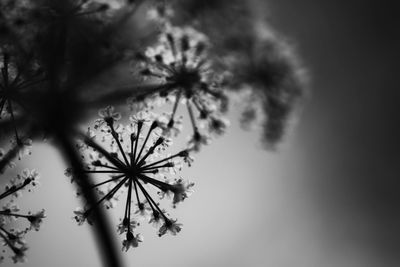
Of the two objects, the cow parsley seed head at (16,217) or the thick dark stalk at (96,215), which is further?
the cow parsley seed head at (16,217)

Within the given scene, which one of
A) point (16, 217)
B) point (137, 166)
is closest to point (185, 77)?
point (137, 166)

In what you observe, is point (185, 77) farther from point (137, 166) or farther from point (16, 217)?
point (16, 217)

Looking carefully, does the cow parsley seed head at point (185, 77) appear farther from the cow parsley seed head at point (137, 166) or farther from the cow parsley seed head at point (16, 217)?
the cow parsley seed head at point (16, 217)

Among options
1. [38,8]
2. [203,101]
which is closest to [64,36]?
→ [38,8]

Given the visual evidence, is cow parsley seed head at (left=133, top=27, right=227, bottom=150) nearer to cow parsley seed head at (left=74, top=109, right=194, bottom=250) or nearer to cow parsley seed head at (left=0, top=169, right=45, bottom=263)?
cow parsley seed head at (left=74, top=109, right=194, bottom=250)

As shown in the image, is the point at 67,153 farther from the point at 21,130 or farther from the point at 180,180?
the point at 180,180

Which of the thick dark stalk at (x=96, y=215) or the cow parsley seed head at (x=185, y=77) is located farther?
the cow parsley seed head at (x=185, y=77)

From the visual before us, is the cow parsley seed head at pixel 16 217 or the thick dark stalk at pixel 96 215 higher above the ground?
the cow parsley seed head at pixel 16 217

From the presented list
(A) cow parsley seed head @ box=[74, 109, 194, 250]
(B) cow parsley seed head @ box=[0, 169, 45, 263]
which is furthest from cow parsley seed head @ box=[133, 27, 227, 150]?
(B) cow parsley seed head @ box=[0, 169, 45, 263]

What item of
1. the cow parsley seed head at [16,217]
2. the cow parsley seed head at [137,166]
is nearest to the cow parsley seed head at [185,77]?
the cow parsley seed head at [137,166]
